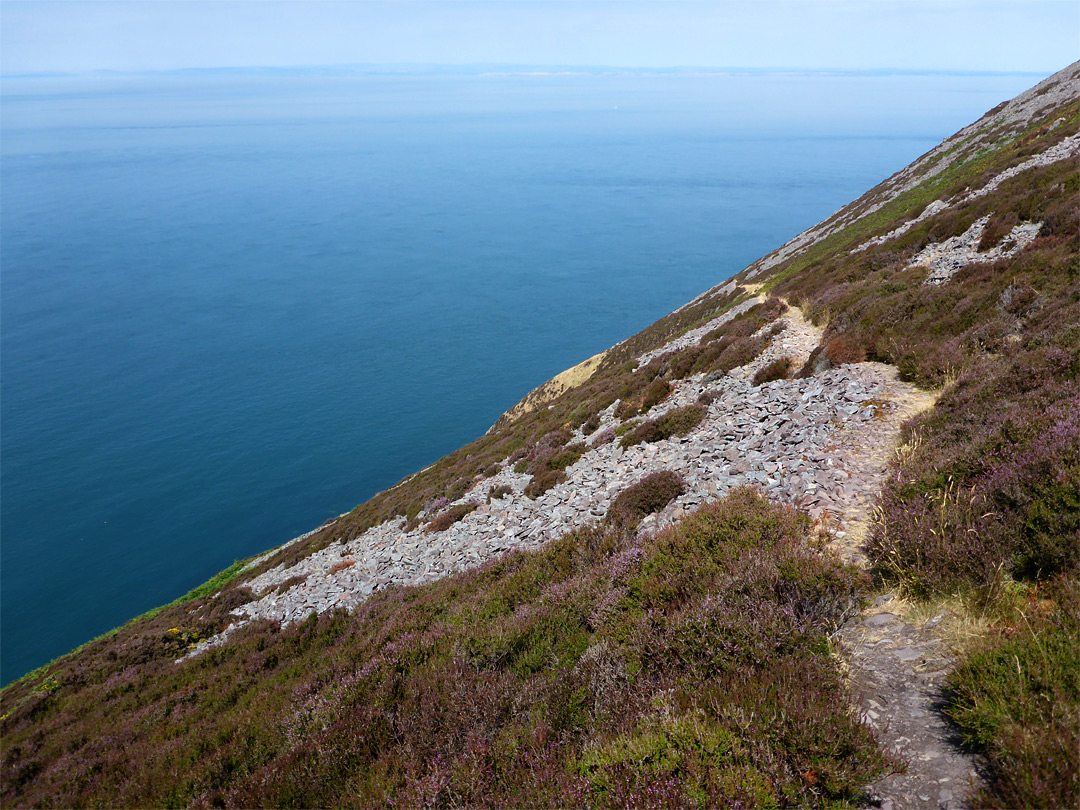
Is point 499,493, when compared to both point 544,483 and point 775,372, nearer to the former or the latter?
point 544,483

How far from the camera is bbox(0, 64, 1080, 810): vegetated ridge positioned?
13.0 feet

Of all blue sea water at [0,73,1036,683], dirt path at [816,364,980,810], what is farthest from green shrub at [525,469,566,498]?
blue sea water at [0,73,1036,683]

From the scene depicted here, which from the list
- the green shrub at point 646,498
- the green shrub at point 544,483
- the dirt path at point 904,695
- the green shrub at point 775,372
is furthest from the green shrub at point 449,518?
the dirt path at point 904,695

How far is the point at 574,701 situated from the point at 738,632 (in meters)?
1.90

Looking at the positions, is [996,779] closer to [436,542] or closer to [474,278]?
[436,542]

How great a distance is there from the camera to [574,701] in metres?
5.49

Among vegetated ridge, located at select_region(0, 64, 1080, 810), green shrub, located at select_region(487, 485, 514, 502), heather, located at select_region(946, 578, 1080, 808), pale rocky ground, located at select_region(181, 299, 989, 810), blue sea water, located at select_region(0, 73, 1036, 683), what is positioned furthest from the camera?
blue sea water, located at select_region(0, 73, 1036, 683)

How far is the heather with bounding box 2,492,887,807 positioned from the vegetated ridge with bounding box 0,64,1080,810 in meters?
0.03

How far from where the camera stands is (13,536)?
5834cm

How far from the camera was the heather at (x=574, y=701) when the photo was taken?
159 inches

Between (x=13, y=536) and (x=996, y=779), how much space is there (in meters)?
84.8

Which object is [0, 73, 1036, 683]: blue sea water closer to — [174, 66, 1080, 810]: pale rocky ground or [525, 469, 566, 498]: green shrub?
[174, 66, 1080, 810]: pale rocky ground

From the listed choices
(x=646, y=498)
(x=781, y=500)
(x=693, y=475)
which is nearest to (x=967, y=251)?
(x=693, y=475)

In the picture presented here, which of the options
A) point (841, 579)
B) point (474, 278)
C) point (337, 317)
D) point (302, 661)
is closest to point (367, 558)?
point (302, 661)
